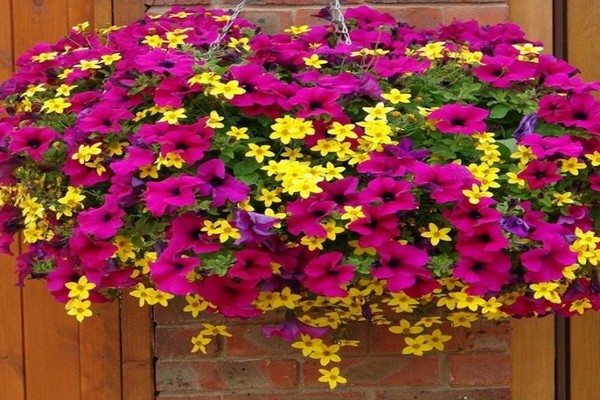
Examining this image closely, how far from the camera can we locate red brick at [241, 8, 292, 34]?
2.13 metres

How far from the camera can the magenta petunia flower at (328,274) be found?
134cm

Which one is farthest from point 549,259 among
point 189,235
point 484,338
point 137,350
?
point 137,350

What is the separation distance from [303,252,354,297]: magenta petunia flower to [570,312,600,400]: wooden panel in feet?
3.81

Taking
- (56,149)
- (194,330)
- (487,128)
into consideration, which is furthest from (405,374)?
(56,149)

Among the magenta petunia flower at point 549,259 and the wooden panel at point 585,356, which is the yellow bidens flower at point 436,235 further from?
the wooden panel at point 585,356

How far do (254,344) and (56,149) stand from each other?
0.76m

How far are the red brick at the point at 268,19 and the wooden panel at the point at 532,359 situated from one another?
3.05 ft

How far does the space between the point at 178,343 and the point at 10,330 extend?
499 millimetres

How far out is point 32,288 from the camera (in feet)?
7.54

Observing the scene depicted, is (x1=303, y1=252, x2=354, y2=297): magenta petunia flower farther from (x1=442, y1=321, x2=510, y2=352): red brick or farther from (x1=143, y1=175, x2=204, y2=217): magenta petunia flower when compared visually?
(x1=442, y1=321, x2=510, y2=352): red brick

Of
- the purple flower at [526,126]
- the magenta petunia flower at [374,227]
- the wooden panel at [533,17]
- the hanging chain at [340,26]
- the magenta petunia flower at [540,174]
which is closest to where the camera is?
the magenta petunia flower at [374,227]

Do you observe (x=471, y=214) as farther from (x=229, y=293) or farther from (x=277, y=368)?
(x=277, y=368)

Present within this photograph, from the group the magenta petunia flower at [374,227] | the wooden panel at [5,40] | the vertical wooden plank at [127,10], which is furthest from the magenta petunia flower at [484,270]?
the wooden panel at [5,40]

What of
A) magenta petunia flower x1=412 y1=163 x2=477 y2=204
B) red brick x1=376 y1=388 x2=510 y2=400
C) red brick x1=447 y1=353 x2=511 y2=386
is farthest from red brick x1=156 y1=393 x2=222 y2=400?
magenta petunia flower x1=412 y1=163 x2=477 y2=204
